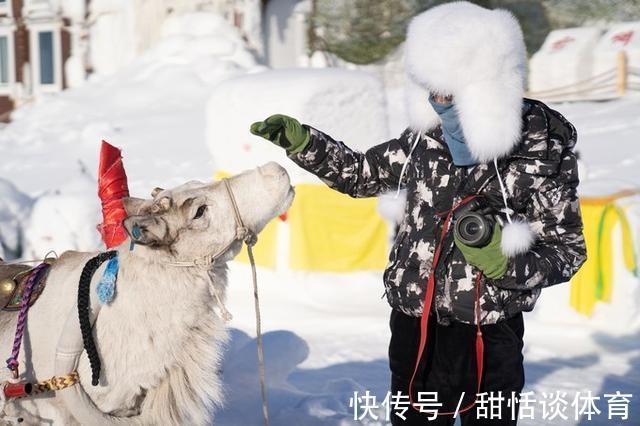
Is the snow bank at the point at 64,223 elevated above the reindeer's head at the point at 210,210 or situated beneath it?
situated beneath

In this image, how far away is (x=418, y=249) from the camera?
2715mm

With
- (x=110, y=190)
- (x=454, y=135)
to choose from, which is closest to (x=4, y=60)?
(x=110, y=190)

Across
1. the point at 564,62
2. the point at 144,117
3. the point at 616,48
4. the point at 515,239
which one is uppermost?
the point at 515,239

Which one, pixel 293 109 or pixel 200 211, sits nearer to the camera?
pixel 200 211

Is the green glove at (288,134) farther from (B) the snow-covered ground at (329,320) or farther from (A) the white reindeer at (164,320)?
(B) the snow-covered ground at (329,320)

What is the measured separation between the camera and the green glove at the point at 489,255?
246 centimetres

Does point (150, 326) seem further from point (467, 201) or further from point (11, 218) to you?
point (11, 218)

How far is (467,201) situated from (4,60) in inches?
913

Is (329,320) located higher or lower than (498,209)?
lower

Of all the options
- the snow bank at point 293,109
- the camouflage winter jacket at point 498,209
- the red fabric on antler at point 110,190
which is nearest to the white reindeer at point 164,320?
the camouflage winter jacket at point 498,209

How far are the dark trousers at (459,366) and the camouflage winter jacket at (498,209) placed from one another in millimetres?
69

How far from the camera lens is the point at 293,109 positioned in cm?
773

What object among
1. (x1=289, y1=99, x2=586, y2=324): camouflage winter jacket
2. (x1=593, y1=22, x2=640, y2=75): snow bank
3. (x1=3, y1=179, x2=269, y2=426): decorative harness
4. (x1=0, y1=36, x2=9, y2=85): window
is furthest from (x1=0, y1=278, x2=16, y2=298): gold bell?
(x1=0, y1=36, x2=9, y2=85): window

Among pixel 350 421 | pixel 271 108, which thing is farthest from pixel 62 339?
pixel 271 108
